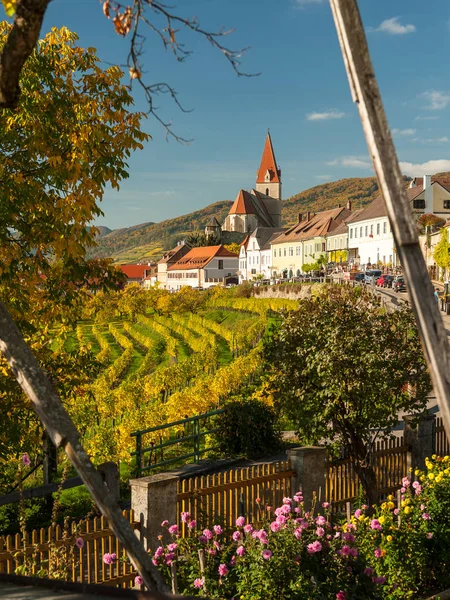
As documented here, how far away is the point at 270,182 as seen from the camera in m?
159

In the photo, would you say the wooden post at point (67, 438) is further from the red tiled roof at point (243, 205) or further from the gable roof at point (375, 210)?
the red tiled roof at point (243, 205)

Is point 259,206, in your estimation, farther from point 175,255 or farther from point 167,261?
point 167,261

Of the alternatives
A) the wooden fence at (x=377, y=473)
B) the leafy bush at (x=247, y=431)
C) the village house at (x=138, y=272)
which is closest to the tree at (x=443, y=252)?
the leafy bush at (x=247, y=431)

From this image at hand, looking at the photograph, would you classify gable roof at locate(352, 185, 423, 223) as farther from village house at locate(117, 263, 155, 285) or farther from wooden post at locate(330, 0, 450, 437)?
village house at locate(117, 263, 155, 285)

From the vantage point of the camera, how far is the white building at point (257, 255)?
104562 mm

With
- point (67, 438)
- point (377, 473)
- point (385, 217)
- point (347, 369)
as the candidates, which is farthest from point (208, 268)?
point (67, 438)

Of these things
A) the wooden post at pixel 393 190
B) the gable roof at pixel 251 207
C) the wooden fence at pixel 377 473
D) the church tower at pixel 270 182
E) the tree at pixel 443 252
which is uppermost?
the church tower at pixel 270 182

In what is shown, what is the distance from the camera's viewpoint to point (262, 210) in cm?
15362

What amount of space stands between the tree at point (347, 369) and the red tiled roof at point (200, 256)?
10707 centimetres

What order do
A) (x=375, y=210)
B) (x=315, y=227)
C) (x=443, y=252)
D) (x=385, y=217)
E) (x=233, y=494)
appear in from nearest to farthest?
(x=233, y=494) → (x=443, y=252) → (x=385, y=217) → (x=375, y=210) → (x=315, y=227)

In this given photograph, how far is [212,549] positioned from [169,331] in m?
41.1

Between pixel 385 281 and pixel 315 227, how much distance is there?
47149 millimetres

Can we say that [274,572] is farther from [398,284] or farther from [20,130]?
[398,284]

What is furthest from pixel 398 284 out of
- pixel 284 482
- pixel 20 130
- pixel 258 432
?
pixel 20 130
